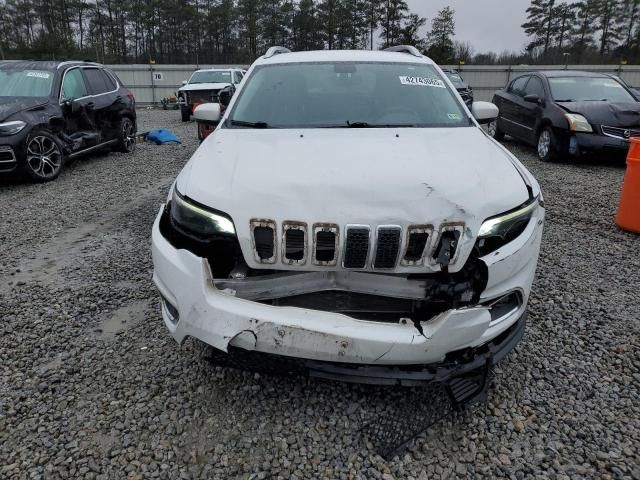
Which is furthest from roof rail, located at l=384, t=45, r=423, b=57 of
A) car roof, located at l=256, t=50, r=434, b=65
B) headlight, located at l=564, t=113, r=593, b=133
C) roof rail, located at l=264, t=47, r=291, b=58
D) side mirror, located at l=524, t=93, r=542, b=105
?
side mirror, located at l=524, t=93, r=542, b=105

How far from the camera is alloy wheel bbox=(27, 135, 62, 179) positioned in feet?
21.7

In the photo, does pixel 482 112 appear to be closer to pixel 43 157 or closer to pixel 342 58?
pixel 342 58

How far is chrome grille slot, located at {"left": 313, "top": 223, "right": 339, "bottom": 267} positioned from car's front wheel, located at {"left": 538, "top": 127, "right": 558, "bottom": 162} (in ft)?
23.8

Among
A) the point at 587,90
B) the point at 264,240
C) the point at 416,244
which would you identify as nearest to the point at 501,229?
the point at 416,244

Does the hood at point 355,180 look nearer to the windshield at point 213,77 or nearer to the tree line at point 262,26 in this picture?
the windshield at point 213,77

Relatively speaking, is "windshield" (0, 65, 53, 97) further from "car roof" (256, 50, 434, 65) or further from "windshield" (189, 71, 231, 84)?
"windshield" (189, 71, 231, 84)

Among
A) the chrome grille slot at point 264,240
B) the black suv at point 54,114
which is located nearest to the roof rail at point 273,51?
the chrome grille slot at point 264,240

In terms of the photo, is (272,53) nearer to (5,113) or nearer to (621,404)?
(621,404)

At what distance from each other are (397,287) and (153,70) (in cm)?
2876

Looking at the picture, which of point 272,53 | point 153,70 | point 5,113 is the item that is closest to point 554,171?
point 272,53

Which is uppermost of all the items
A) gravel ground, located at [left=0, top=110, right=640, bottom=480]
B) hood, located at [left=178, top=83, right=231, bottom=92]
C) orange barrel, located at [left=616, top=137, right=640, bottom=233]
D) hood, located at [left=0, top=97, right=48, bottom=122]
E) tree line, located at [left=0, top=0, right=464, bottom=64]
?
tree line, located at [left=0, top=0, right=464, bottom=64]

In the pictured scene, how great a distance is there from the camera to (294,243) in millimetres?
2006

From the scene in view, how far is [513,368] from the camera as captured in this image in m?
2.62

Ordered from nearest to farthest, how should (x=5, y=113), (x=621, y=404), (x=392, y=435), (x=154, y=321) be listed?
(x=392, y=435) → (x=621, y=404) → (x=154, y=321) → (x=5, y=113)
